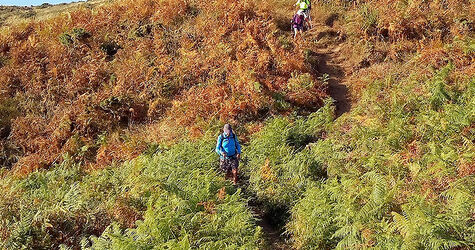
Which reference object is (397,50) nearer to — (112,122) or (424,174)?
(424,174)

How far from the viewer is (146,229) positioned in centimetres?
702

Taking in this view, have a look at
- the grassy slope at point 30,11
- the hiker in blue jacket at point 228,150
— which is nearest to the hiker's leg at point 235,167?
the hiker in blue jacket at point 228,150

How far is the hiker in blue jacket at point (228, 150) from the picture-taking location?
382 inches

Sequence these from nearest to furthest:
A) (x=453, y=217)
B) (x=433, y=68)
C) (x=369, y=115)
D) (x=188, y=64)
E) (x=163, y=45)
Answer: (x=453, y=217)
(x=369, y=115)
(x=433, y=68)
(x=188, y=64)
(x=163, y=45)

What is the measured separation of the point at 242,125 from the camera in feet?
41.6

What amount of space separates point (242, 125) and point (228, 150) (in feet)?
10.1

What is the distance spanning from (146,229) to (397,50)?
11.4 metres

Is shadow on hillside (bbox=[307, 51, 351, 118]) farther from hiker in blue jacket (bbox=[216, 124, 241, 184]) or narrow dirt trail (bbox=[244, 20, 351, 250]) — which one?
hiker in blue jacket (bbox=[216, 124, 241, 184])

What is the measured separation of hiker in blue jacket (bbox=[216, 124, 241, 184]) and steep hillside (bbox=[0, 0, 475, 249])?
0.48 metres

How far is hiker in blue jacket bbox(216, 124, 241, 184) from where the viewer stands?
9703mm

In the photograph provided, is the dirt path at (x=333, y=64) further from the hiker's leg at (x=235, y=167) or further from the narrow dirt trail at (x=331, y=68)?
the hiker's leg at (x=235, y=167)

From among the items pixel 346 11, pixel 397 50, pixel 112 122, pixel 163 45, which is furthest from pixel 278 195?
pixel 346 11

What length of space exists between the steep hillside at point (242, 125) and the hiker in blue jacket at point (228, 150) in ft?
1.58

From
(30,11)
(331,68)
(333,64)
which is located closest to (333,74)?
(331,68)
